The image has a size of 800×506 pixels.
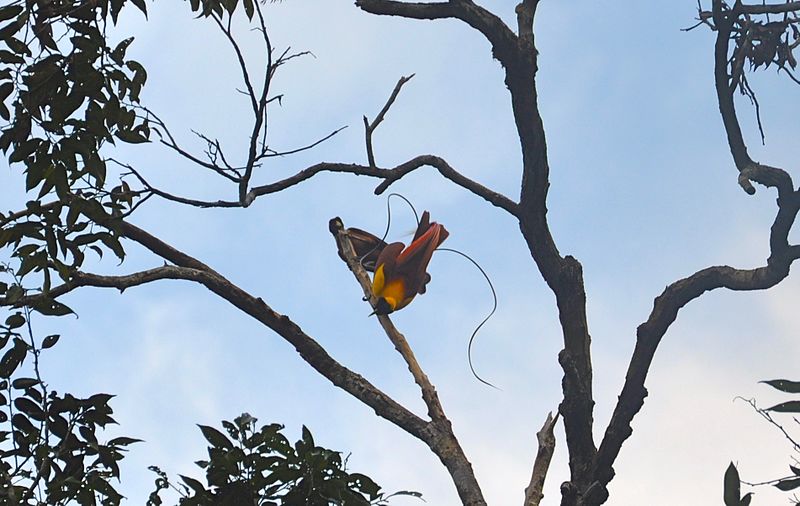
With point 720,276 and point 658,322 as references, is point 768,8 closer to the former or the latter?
point 720,276

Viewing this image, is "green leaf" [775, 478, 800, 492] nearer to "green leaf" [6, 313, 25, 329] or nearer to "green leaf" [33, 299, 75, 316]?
"green leaf" [33, 299, 75, 316]

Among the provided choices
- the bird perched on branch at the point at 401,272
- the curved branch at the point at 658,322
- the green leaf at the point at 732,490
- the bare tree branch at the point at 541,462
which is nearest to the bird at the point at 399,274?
the bird perched on branch at the point at 401,272

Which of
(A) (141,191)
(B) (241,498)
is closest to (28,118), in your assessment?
(A) (141,191)

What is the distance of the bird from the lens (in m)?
3.97

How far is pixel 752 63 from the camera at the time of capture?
4.25 metres

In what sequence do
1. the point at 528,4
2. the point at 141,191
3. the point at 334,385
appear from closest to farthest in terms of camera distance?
the point at 141,191
the point at 334,385
the point at 528,4

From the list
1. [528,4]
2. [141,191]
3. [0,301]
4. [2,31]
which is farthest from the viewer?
[528,4]

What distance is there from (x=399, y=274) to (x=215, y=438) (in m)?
1.54

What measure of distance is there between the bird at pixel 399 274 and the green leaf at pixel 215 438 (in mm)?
1437

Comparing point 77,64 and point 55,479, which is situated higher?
point 77,64

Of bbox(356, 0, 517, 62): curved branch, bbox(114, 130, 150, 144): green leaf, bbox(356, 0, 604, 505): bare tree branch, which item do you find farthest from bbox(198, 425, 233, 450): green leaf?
bbox(356, 0, 517, 62): curved branch

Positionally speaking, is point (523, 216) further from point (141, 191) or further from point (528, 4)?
→ point (141, 191)

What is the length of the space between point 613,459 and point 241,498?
6.43 feet

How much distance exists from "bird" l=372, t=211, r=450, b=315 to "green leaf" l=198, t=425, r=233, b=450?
4.71 ft
